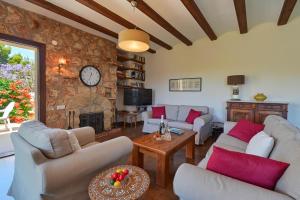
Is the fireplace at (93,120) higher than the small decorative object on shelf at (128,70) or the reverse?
the reverse

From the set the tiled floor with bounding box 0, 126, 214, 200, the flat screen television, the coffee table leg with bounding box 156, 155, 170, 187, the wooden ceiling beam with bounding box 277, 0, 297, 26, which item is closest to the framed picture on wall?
the flat screen television

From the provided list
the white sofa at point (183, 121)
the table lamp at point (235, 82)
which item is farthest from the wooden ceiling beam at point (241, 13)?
the white sofa at point (183, 121)

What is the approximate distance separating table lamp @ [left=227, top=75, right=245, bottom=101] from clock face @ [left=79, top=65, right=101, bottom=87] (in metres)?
3.53

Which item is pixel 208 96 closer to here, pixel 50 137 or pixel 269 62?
pixel 269 62

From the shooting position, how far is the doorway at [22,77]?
3207 millimetres

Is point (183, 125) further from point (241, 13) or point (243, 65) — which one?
point (241, 13)

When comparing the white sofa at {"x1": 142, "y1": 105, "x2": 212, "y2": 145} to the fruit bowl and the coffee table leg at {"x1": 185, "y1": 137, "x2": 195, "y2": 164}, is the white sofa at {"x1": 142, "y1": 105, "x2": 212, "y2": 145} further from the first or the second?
the fruit bowl

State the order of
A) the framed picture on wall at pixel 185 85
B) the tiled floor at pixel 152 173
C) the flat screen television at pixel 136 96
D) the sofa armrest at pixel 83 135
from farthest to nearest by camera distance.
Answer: the flat screen television at pixel 136 96 → the framed picture on wall at pixel 185 85 → the sofa armrest at pixel 83 135 → the tiled floor at pixel 152 173

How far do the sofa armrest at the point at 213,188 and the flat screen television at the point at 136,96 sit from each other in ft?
13.8

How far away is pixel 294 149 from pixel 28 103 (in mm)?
4661

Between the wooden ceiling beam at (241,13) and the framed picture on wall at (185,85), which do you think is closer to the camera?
the wooden ceiling beam at (241,13)

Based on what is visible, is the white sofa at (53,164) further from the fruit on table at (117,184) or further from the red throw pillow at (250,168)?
the red throw pillow at (250,168)

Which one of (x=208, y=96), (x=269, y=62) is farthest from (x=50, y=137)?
(x=269, y=62)

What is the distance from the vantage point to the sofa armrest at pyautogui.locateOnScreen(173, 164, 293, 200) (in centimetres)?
90
